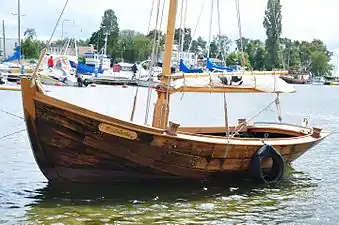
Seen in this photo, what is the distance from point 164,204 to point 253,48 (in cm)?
13918

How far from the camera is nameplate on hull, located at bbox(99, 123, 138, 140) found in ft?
41.9

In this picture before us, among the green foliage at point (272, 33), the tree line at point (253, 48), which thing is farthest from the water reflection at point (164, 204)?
the green foliage at point (272, 33)

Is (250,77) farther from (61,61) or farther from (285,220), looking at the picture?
(61,61)

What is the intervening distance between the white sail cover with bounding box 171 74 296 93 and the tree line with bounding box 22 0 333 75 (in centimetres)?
8826

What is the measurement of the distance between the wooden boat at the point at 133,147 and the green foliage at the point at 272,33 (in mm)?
104782

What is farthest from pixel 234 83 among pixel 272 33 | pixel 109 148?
pixel 272 33

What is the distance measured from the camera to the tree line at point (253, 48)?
121m

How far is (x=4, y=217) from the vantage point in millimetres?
11750

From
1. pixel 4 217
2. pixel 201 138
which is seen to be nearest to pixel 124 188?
pixel 201 138

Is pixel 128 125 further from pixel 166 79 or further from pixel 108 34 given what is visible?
pixel 108 34

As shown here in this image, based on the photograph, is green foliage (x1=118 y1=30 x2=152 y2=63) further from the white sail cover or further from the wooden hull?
the wooden hull

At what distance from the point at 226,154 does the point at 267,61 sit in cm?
11721

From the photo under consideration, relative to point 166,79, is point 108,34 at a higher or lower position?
higher

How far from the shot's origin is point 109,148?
13.1 metres
